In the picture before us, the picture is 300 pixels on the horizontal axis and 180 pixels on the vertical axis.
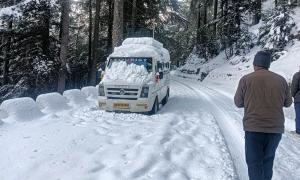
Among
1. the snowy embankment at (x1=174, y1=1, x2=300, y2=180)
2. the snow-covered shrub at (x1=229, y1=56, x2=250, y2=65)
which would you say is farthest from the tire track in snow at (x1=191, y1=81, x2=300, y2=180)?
the snow-covered shrub at (x1=229, y1=56, x2=250, y2=65)

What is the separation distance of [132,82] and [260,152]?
8.37 meters

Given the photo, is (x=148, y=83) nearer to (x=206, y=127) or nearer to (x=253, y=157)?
(x=206, y=127)

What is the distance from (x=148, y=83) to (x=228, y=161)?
21.1 feet

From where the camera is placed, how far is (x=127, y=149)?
8008mm

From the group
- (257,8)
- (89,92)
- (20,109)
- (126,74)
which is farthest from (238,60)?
(20,109)

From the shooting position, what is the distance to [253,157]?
5.39 meters

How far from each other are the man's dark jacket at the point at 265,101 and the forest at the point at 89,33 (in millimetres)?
9928

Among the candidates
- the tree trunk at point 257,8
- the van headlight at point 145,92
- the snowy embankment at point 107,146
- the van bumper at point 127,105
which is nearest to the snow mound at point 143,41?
the van headlight at point 145,92

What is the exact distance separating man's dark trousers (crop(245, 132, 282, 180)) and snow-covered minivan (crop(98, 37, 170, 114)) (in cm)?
786

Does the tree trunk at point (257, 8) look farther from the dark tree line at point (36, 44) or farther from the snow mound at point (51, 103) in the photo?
the snow mound at point (51, 103)

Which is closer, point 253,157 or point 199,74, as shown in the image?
point 253,157

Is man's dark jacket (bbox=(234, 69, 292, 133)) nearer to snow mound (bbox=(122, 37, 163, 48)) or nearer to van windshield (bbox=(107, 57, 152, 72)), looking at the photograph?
van windshield (bbox=(107, 57, 152, 72))

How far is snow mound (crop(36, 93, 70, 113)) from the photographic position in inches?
504

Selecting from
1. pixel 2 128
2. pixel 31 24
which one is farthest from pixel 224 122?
pixel 31 24
